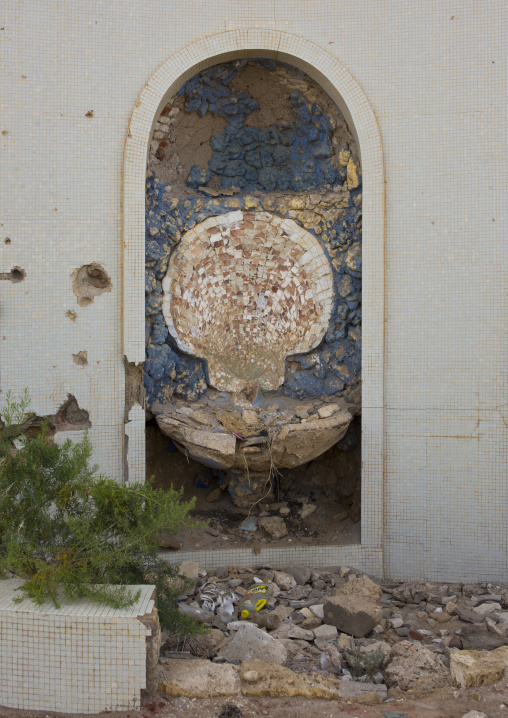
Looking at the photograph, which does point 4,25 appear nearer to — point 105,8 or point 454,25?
point 105,8

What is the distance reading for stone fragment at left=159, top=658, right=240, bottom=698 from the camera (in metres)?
4.04

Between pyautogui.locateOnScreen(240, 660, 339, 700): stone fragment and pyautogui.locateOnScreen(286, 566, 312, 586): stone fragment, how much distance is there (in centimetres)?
169

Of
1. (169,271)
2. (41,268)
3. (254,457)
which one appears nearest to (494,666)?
(254,457)

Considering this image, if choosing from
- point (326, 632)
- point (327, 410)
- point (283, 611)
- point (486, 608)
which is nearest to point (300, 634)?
point (326, 632)

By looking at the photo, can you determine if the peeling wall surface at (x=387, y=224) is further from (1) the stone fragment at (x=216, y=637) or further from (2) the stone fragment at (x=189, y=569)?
(1) the stone fragment at (x=216, y=637)

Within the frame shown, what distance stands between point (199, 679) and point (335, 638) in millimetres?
1293

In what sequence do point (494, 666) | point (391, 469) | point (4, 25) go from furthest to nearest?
point (391, 469), point (4, 25), point (494, 666)

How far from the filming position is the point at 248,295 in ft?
22.8

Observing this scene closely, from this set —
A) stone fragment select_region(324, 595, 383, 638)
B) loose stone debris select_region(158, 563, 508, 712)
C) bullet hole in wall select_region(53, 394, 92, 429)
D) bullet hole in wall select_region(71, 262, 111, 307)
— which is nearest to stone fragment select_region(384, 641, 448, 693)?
loose stone debris select_region(158, 563, 508, 712)

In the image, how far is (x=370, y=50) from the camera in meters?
6.06

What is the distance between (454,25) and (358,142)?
134cm

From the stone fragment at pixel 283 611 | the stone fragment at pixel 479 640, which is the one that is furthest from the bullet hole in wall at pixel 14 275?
the stone fragment at pixel 479 640

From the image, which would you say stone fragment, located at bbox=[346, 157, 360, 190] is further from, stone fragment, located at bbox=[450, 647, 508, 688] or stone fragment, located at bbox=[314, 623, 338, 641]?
stone fragment, located at bbox=[450, 647, 508, 688]

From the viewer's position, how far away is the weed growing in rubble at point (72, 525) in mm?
4039
